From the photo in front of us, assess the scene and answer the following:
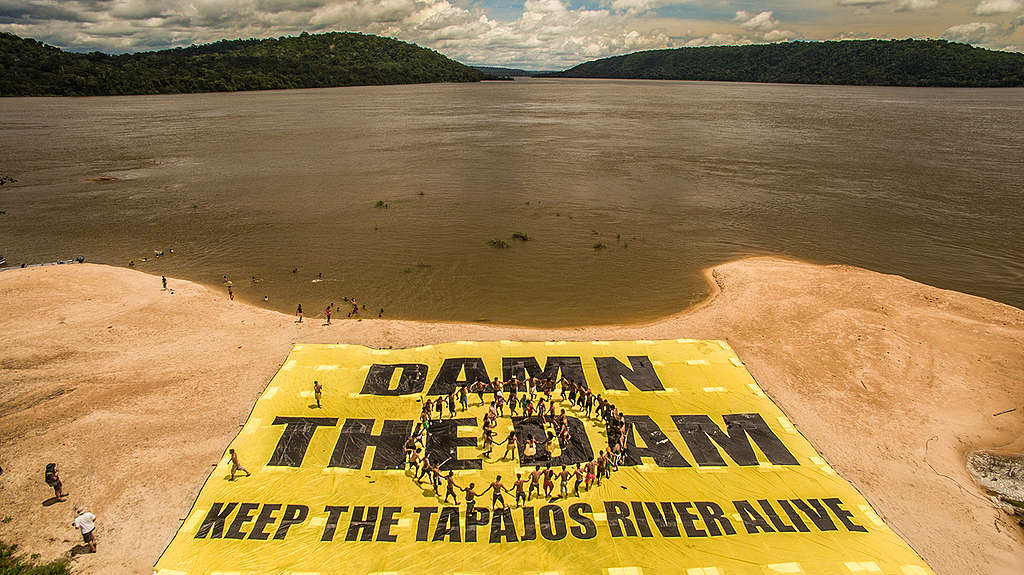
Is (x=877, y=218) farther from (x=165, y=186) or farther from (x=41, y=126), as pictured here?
(x=41, y=126)

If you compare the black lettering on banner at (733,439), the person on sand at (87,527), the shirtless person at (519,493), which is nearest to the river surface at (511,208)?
the black lettering on banner at (733,439)

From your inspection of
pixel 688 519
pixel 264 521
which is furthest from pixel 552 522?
pixel 264 521

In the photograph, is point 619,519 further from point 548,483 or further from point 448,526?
point 448,526

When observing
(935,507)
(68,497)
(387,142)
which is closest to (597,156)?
(387,142)

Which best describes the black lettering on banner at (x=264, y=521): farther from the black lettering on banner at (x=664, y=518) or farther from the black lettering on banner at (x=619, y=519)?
the black lettering on banner at (x=664, y=518)

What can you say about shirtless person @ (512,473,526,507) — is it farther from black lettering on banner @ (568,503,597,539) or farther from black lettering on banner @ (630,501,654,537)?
black lettering on banner @ (630,501,654,537)

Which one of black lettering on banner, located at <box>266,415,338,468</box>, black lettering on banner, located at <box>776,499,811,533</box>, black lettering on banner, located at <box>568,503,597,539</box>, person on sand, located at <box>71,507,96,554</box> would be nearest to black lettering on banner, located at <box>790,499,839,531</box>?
black lettering on banner, located at <box>776,499,811,533</box>
